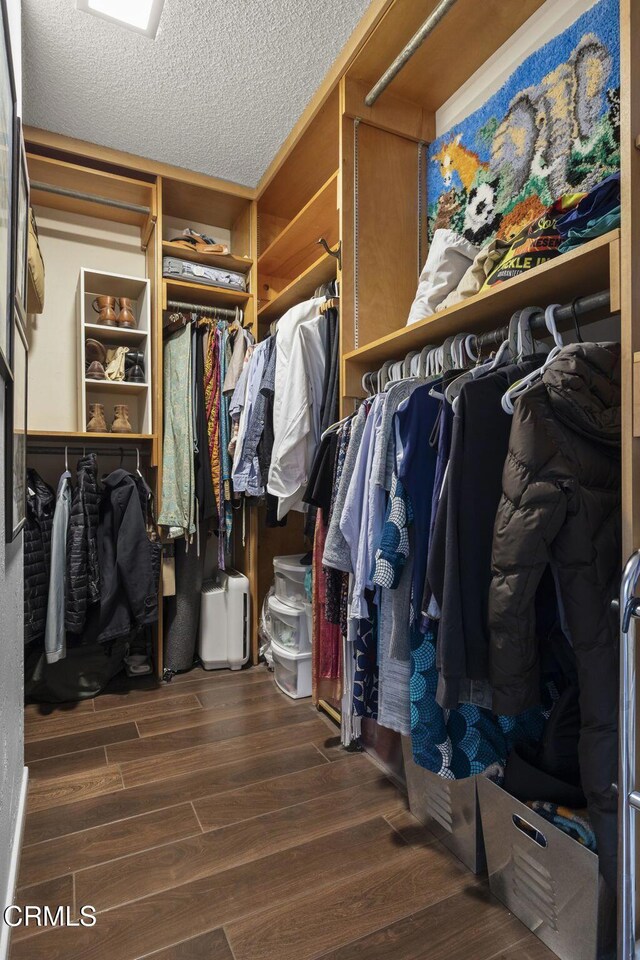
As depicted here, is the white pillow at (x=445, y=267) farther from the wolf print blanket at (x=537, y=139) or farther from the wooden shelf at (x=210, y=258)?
the wooden shelf at (x=210, y=258)

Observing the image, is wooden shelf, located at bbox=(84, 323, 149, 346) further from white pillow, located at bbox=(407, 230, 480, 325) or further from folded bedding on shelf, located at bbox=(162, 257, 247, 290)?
white pillow, located at bbox=(407, 230, 480, 325)

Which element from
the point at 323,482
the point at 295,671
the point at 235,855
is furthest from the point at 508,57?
the point at 235,855

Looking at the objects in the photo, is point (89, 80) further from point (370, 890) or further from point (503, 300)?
point (370, 890)

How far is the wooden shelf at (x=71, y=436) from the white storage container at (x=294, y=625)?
3.65 ft

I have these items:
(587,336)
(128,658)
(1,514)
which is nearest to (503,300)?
(587,336)

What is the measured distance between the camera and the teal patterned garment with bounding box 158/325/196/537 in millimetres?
2732

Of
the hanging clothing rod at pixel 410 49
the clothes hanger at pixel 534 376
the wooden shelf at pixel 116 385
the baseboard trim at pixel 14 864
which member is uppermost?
the hanging clothing rod at pixel 410 49

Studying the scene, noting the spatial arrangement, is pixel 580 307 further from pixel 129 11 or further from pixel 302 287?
pixel 129 11

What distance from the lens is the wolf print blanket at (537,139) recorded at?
4.76 ft

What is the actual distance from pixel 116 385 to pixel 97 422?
0.71 feet

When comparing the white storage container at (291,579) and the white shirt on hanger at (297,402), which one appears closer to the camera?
the white shirt on hanger at (297,402)

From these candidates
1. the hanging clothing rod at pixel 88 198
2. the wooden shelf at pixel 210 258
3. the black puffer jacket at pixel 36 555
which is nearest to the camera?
the black puffer jacket at pixel 36 555

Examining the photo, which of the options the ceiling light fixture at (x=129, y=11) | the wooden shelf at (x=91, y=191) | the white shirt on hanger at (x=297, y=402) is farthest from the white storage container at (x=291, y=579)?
the ceiling light fixture at (x=129, y=11)

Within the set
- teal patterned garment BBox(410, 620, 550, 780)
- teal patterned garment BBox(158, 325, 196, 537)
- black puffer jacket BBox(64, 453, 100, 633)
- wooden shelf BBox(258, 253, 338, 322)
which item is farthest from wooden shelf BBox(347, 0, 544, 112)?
black puffer jacket BBox(64, 453, 100, 633)
